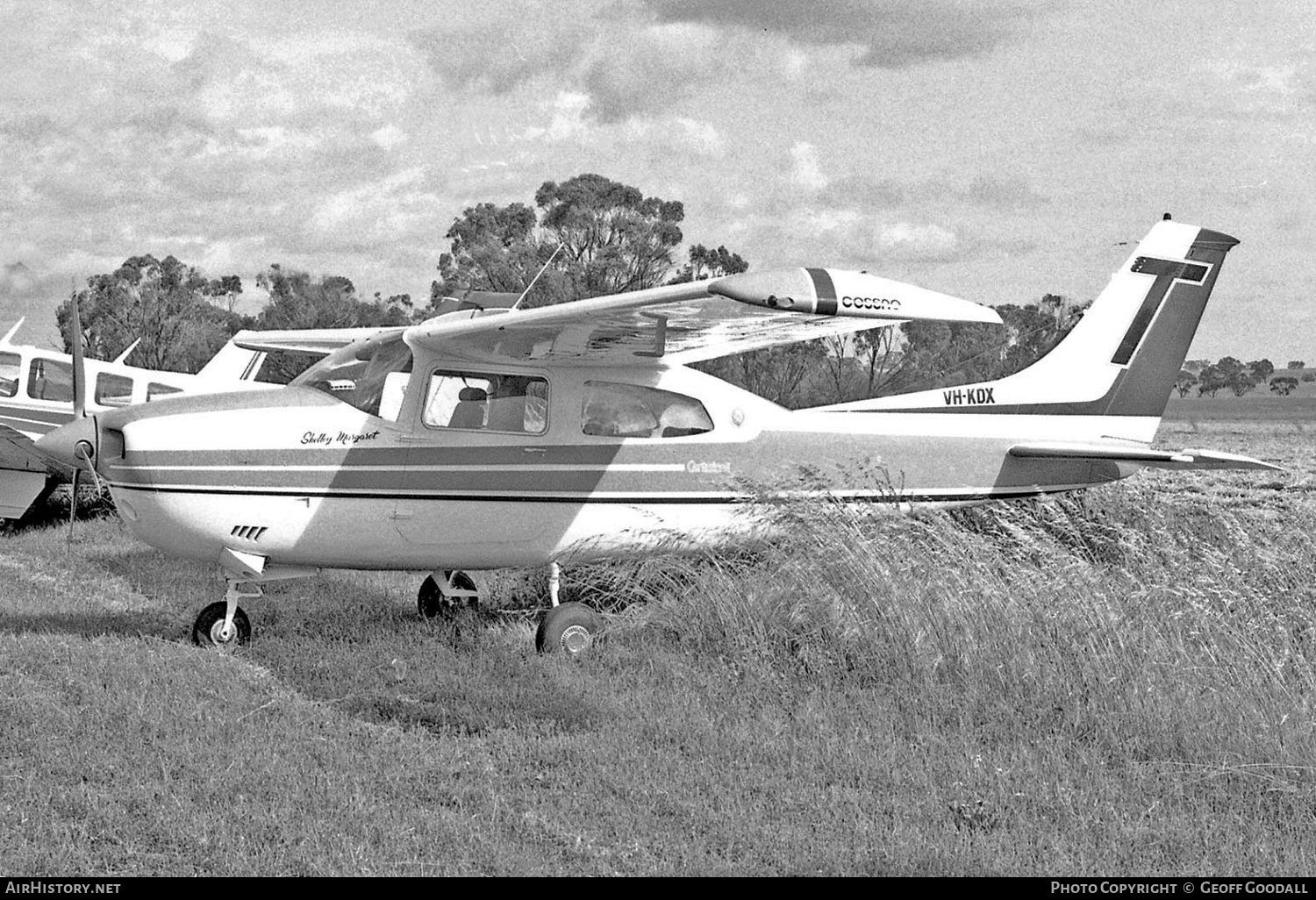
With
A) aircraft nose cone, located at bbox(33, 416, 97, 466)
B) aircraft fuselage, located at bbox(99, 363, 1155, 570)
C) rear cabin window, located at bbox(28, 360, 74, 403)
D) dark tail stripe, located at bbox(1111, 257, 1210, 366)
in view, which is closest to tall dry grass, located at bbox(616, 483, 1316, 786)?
aircraft fuselage, located at bbox(99, 363, 1155, 570)

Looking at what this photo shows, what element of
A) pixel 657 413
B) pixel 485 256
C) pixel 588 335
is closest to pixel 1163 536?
pixel 657 413

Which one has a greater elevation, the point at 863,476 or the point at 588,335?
the point at 588,335

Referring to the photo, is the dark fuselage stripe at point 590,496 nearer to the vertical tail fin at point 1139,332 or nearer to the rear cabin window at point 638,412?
the rear cabin window at point 638,412

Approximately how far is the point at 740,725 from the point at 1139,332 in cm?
617

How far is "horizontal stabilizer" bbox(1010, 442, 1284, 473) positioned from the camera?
9.15 metres

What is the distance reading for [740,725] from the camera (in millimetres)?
5863

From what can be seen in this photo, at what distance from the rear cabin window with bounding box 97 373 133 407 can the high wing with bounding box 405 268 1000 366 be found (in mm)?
8777

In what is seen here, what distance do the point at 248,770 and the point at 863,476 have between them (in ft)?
16.6

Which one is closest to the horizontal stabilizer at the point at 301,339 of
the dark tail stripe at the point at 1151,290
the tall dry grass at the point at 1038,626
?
the tall dry grass at the point at 1038,626

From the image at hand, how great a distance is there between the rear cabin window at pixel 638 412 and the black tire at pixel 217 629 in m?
2.48

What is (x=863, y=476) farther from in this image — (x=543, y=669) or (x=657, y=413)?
(x=543, y=669)

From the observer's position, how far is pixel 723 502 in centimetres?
866

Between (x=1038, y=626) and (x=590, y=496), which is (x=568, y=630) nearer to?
(x=590, y=496)

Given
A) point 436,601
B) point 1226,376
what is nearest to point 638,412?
point 436,601
